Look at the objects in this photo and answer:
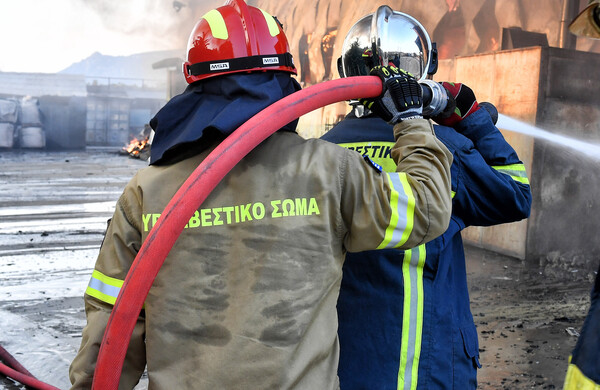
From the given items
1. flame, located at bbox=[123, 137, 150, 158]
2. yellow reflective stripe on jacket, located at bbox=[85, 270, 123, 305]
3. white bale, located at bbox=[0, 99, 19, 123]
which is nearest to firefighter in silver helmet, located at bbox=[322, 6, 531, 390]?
yellow reflective stripe on jacket, located at bbox=[85, 270, 123, 305]

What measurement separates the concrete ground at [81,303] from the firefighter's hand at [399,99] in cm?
226

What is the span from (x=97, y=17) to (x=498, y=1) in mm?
26845

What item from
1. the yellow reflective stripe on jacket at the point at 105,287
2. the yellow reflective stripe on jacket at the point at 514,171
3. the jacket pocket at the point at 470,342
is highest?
the yellow reflective stripe on jacket at the point at 514,171

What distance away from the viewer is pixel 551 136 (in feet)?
20.1

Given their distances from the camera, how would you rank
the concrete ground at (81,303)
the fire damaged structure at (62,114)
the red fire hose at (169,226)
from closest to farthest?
the red fire hose at (169,226) → the concrete ground at (81,303) → the fire damaged structure at (62,114)

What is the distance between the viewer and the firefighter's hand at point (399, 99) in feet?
5.49

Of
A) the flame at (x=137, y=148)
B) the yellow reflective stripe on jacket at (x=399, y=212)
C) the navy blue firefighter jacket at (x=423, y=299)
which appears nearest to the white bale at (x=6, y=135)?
the flame at (x=137, y=148)

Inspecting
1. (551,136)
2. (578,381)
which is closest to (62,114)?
(551,136)

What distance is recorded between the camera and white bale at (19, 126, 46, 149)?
24.9 metres

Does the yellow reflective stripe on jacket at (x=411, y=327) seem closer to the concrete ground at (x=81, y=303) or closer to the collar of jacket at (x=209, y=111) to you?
the collar of jacket at (x=209, y=111)

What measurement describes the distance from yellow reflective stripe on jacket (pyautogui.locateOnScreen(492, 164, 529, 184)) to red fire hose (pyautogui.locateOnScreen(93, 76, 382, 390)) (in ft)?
2.61

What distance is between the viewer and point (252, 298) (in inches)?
57.1

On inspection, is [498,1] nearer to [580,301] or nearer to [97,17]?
[580,301]

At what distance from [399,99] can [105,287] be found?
94 cm
